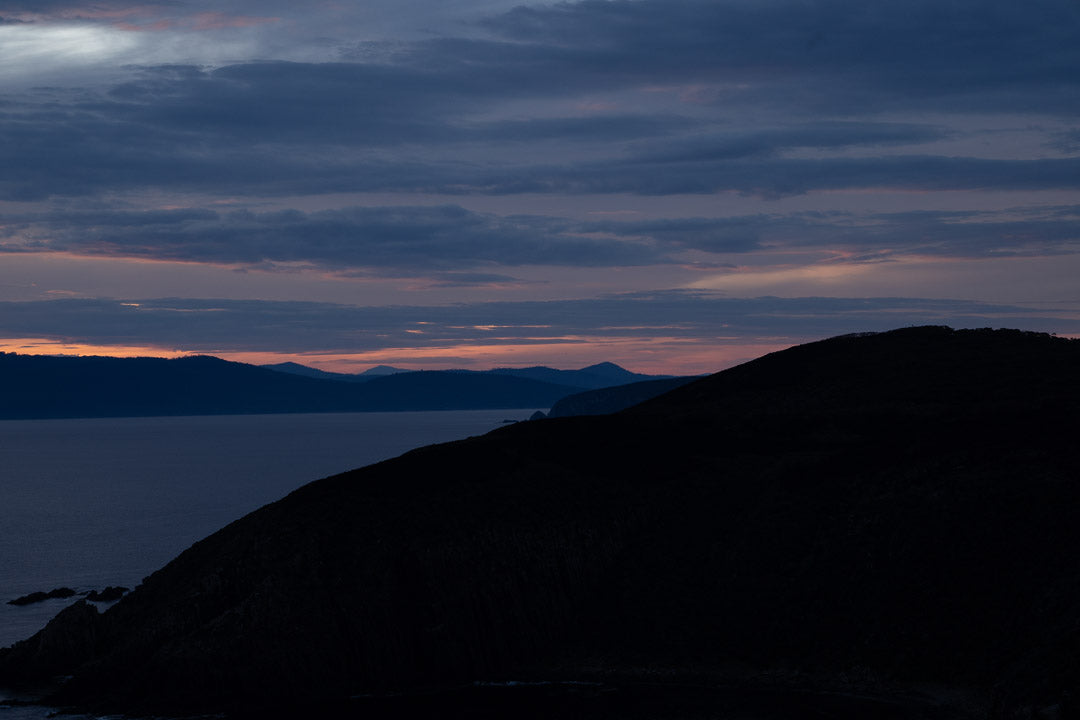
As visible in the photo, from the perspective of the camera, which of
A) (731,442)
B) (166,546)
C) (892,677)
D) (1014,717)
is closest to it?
(1014,717)

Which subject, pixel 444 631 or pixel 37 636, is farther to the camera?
pixel 37 636

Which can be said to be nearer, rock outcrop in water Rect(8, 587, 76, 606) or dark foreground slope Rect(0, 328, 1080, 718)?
dark foreground slope Rect(0, 328, 1080, 718)

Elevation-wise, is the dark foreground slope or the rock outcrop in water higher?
the dark foreground slope

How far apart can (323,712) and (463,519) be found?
44.6 feet

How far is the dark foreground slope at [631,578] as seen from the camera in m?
47.0

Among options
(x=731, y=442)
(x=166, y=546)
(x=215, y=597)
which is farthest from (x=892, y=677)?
(x=166, y=546)

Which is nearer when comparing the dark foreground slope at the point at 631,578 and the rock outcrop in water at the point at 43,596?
the dark foreground slope at the point at 631,578

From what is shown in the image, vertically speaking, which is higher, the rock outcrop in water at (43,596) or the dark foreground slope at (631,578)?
the dark foreground slope at (631,578)

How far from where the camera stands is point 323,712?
47094mm

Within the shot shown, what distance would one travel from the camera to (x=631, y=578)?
186 feet

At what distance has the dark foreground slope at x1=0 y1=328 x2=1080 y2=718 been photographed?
4703 cm

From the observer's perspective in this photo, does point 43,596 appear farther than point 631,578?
Yes

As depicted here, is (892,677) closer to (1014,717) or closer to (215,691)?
(1014,717)

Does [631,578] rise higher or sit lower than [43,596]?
higher
